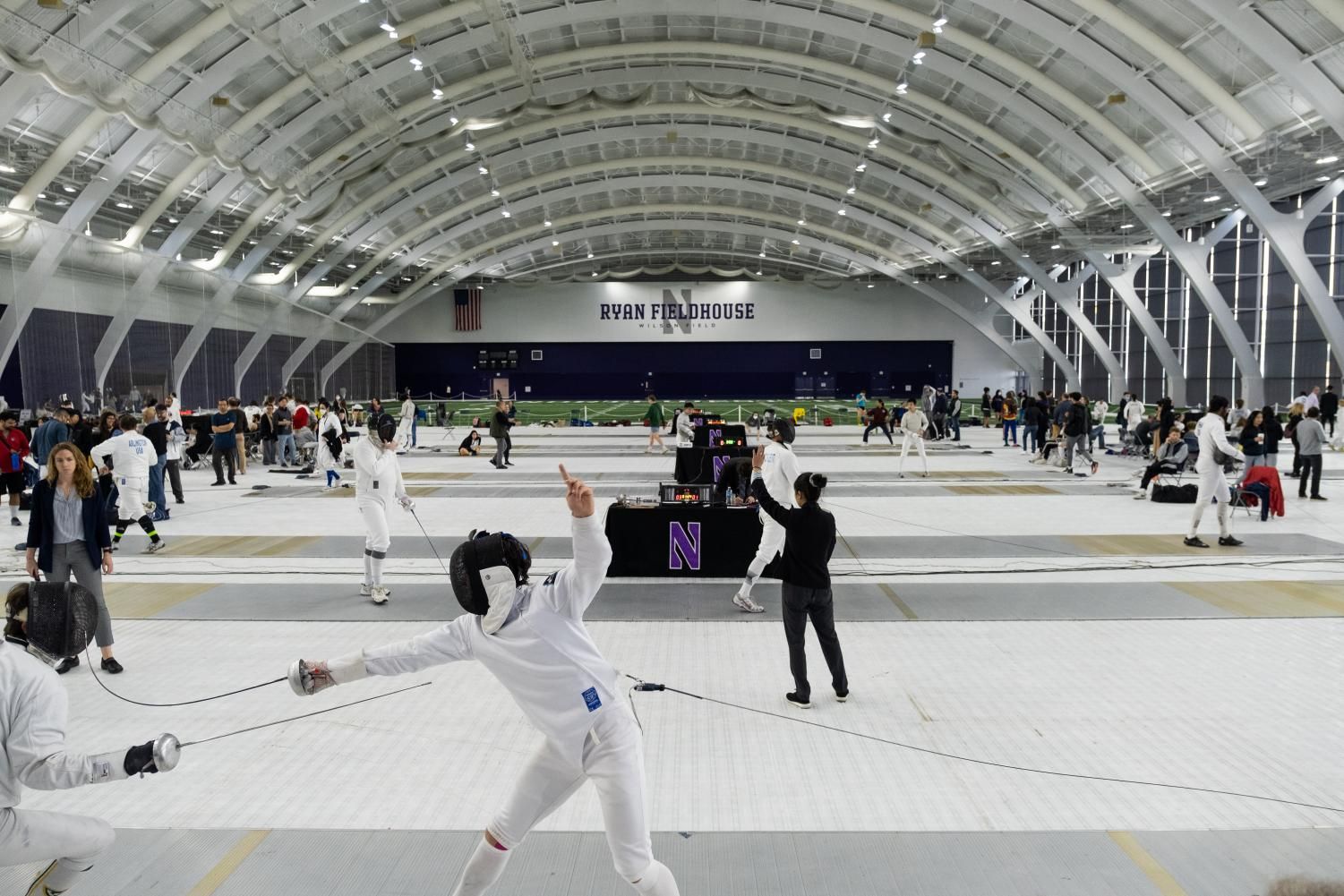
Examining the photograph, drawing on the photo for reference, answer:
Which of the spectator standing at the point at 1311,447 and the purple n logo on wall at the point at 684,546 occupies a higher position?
the spectator standing at the point at 1311,447

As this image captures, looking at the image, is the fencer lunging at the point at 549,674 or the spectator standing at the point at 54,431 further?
the spectator standing at the point at 54,431

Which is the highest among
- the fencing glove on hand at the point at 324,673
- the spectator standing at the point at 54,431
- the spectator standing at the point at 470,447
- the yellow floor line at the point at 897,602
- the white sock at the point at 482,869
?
the spectator standing at the point at 54,431

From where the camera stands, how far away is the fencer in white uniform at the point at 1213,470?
11109 millimetres

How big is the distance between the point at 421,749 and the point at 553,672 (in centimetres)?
255

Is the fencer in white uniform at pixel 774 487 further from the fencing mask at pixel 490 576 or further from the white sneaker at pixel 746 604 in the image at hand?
the fencing mask at pixel 490 576

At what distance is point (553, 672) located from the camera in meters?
3.46

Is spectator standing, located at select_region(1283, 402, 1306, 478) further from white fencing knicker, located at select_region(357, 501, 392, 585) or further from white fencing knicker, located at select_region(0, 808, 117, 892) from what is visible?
white fencing knicker, located at select_region(0, 808, 117, 892)

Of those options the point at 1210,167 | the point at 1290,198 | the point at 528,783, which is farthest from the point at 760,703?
the point at 1290,198

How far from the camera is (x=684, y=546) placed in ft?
34.2

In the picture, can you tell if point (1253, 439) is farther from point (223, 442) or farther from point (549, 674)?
point (223, 442)

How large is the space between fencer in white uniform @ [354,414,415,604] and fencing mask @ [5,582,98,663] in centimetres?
523

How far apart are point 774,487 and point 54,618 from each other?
6.38m

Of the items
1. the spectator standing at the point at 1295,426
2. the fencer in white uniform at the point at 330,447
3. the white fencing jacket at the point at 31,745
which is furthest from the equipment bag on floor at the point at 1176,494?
the white fencing jacket at the point at 31,745

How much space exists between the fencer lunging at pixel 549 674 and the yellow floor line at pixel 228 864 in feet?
3.89
